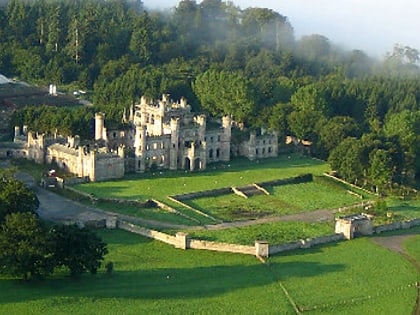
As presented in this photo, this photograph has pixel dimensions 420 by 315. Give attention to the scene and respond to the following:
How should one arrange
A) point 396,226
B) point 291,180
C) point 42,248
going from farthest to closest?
point 291,180, point 396,226, point 42,248

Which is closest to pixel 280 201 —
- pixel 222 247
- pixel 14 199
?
pixel 222 247

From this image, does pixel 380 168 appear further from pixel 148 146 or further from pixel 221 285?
pixel 221 285

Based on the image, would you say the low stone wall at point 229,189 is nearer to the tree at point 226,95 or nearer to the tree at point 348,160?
the tree at point 348,160

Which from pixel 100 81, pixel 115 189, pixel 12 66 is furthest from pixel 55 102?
pixel 115 189

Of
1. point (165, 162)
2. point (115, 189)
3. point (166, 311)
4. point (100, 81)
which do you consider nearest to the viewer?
point (166, 311)

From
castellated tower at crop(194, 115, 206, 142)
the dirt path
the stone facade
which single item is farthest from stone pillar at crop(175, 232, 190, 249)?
castellated tower at crop(194, 115, 206, 142)

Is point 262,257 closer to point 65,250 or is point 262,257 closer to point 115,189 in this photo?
point 65,250
